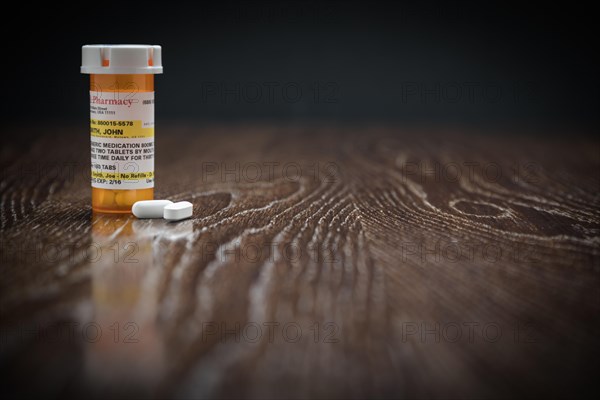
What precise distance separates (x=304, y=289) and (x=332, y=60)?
322 cm

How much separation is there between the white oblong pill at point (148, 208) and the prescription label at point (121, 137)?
5cm

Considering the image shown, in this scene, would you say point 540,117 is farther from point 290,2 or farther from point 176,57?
point 176,57

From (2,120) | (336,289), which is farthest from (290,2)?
(336,289)

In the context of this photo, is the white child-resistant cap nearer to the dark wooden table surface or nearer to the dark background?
the dark wooden table surface

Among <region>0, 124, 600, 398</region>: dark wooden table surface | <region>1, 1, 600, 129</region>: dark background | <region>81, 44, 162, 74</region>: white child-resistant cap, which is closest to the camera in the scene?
<region>0, 124, 600, 398</region>: dark wooden table surface

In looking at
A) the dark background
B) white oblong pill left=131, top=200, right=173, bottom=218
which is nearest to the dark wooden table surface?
white oblong pill left=131, top=200, right=173, bottom=218

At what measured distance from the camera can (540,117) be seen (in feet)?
14.4

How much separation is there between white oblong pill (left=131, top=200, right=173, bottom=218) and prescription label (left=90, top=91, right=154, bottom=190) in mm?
48

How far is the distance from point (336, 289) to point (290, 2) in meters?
3.15

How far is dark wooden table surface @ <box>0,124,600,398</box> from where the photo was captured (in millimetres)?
751

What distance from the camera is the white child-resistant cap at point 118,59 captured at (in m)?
1.43

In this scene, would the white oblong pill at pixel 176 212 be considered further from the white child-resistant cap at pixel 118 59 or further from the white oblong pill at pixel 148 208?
the white child-resistant cap at pixel 118 59

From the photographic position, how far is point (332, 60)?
4125mm

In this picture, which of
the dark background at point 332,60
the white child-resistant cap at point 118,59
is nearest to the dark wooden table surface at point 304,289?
the white child-resistant cap at point 118,59
